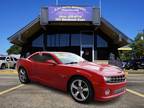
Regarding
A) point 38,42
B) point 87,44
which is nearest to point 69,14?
point 87,44

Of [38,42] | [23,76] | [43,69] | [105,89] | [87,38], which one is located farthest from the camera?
[38,42]

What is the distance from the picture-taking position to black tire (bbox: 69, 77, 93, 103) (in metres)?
7.38

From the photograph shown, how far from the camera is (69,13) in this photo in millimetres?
28438

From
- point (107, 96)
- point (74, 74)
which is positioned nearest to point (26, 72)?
point (74, 74)

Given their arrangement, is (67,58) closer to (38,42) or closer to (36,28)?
(36,28)

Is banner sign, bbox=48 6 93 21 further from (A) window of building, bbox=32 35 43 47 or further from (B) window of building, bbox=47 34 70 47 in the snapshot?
(A) window of building, bbox=32 35 43 47

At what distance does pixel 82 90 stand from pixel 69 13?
70.2ft

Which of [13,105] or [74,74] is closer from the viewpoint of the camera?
[74,74]

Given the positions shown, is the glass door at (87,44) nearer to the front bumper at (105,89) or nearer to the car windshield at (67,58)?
the car windshield at (67,58)

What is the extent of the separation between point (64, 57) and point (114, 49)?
83.4ft

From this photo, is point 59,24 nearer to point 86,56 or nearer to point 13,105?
point 86,56

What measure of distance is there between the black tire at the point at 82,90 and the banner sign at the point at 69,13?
2107 cm

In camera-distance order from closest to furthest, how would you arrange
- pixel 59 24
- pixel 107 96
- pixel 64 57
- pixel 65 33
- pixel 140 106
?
pixel 107 96
pixel 64 57
pixel 140 106
pixel 59 24
pixel 65 33

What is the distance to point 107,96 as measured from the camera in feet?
24.1
